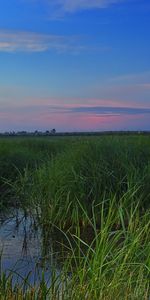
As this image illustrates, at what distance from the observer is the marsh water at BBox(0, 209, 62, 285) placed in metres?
6.69

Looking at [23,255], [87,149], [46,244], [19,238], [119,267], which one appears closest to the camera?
[119,267]

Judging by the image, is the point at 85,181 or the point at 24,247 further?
the point at 85,181

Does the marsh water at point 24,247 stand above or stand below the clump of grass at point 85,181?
below

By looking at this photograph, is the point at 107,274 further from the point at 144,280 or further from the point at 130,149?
the point at 130,149

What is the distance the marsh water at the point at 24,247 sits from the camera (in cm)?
669

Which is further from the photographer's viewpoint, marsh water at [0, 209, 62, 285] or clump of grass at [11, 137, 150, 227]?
clump of grass at [11, 137, 150, 227]

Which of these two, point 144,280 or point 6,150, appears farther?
point 6,150

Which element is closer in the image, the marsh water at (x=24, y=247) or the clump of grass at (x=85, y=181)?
the marsh water at (x=24, y=247)

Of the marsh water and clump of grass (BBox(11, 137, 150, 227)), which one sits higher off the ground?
clump of grass (BBox(11, 137, 150, 227))

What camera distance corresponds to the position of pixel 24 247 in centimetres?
830

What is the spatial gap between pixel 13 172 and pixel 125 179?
493 centimetres

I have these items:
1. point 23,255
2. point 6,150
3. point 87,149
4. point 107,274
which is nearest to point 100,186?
point 87,149

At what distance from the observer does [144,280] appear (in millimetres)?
4766

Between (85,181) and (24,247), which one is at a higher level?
(85,181)
